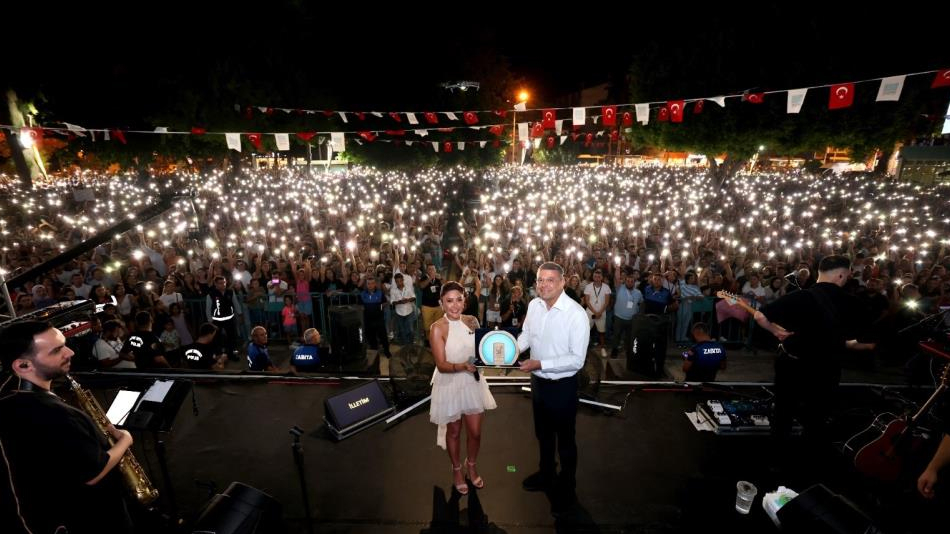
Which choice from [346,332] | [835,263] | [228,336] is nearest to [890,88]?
[835,263]

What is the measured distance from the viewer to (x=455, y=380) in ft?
13.7

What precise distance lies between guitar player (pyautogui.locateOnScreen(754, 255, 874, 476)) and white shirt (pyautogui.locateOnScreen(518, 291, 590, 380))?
6.06ft

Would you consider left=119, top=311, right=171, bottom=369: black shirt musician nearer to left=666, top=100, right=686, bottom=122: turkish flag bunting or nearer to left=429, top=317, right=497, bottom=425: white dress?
left=429, top=317, right=497, bottom=425: white dress

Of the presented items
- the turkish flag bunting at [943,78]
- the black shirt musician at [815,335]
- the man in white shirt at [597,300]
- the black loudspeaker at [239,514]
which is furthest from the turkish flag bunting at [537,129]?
the black loudspeaker at [239,514]

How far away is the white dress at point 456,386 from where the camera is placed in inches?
161

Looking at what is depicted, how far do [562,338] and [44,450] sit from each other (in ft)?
11.5

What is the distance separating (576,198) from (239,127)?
21.3 metres

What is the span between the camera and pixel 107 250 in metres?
11.7

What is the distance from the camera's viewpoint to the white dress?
4.09 metres

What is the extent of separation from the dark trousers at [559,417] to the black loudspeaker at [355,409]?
A: 222 cm

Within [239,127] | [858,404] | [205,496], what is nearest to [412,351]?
[205,496]

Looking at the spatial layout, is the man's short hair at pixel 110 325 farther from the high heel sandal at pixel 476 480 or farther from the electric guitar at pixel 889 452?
the electric guitar at pixel 889 452

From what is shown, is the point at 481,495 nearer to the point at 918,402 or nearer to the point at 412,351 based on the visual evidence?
the point at 412,351

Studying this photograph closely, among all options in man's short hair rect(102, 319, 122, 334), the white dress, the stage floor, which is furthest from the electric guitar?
man's short hair rect(102, 319, 122, 334)
